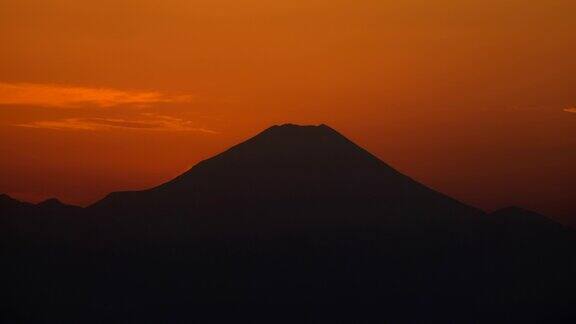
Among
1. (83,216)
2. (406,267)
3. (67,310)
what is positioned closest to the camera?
(67,310)

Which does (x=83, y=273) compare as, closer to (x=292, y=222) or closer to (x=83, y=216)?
(x=83, y=216)

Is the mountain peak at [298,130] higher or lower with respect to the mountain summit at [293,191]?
higher

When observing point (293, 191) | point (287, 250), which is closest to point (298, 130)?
point (293, 191)

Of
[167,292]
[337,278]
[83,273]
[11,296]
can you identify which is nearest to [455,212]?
[337,278]

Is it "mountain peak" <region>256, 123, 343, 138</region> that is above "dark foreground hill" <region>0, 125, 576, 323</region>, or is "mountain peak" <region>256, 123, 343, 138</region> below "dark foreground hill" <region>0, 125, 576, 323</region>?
above

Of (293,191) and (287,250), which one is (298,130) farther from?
(287,250)

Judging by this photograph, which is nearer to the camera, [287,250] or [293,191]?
[287,250]

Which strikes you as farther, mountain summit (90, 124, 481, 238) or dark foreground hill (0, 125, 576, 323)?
mountain summit (90, 124, 481, 238)

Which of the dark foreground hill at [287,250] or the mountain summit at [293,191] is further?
the mountain summit at [293,191]
